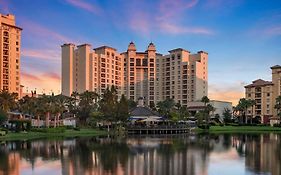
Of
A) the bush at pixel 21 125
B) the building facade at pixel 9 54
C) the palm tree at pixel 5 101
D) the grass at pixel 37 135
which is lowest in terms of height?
the grass at pixel 37 135

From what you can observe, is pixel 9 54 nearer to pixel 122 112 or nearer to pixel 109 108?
pixel 109 108

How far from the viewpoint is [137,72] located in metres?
183

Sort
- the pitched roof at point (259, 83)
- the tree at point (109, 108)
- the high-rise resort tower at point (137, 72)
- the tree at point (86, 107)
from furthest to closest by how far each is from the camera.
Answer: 1. the high-rise resort tower at point (137, 72)
2. the pitched roof at point (259, 83)
3. the tree at point (86, 107)
4. the tree at point (109, 108)

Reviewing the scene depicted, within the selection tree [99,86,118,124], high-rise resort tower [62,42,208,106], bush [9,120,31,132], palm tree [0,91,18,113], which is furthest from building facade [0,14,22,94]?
tree [99,86,118,124]

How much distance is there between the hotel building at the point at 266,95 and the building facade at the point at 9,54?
105408 millimetres

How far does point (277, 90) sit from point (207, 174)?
137237 mm

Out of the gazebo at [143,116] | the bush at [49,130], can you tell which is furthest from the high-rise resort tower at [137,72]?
the bush at [49,130]

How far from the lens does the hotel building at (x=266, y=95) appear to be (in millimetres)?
153000

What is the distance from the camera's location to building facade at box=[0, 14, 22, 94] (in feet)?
461

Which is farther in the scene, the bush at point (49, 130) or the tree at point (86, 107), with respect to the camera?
the tree at point (86, 107)

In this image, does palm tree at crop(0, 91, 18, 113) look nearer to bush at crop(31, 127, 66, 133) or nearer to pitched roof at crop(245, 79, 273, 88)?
bush at crop(31, 127, 66, 133)

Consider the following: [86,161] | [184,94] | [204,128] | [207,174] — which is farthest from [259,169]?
[184,94]

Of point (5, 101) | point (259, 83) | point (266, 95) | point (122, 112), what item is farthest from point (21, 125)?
point (259, 83)

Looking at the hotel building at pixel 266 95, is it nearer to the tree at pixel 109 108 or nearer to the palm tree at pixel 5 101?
the tree at pixel 109 108
